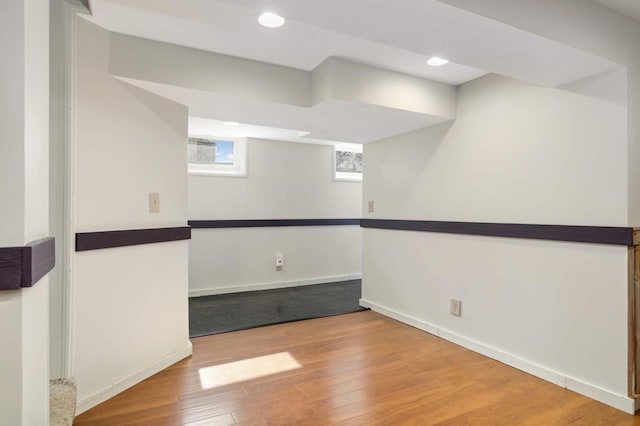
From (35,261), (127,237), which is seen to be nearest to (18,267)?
(35,261)

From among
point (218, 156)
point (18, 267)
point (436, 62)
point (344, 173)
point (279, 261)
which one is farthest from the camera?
point (344, 173)

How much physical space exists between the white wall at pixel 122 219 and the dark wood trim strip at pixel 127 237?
0.04 m

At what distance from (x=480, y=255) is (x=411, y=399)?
1.23 meters

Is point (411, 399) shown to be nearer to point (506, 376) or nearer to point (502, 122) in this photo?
point (506, 376)

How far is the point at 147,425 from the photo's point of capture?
1.70 m

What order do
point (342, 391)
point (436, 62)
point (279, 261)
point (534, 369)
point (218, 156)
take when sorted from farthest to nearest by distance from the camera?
1. point (279, 261)
2. point (218, 156)
3. point (436, 62)
4. point (534, 369)
5. point (342, 391)

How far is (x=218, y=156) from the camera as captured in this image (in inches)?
176

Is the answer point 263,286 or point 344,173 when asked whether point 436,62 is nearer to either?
point 344,173

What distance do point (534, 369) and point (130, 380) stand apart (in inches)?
101

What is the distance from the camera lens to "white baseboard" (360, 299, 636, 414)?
1.85 m

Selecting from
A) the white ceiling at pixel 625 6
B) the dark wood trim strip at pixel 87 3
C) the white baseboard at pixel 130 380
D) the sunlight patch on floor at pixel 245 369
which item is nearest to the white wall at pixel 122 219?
the white baseboard at pixel 130 380

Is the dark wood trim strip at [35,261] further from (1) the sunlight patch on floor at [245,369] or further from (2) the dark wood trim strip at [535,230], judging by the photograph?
(2) the dark wood trim strip at [535,230]

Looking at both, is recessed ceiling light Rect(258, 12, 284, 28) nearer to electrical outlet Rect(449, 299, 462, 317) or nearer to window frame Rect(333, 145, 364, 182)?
electrical outlet Rect(449, 299, 462, 317)

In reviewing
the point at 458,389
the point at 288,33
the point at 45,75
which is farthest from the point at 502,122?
the point at 45,75
